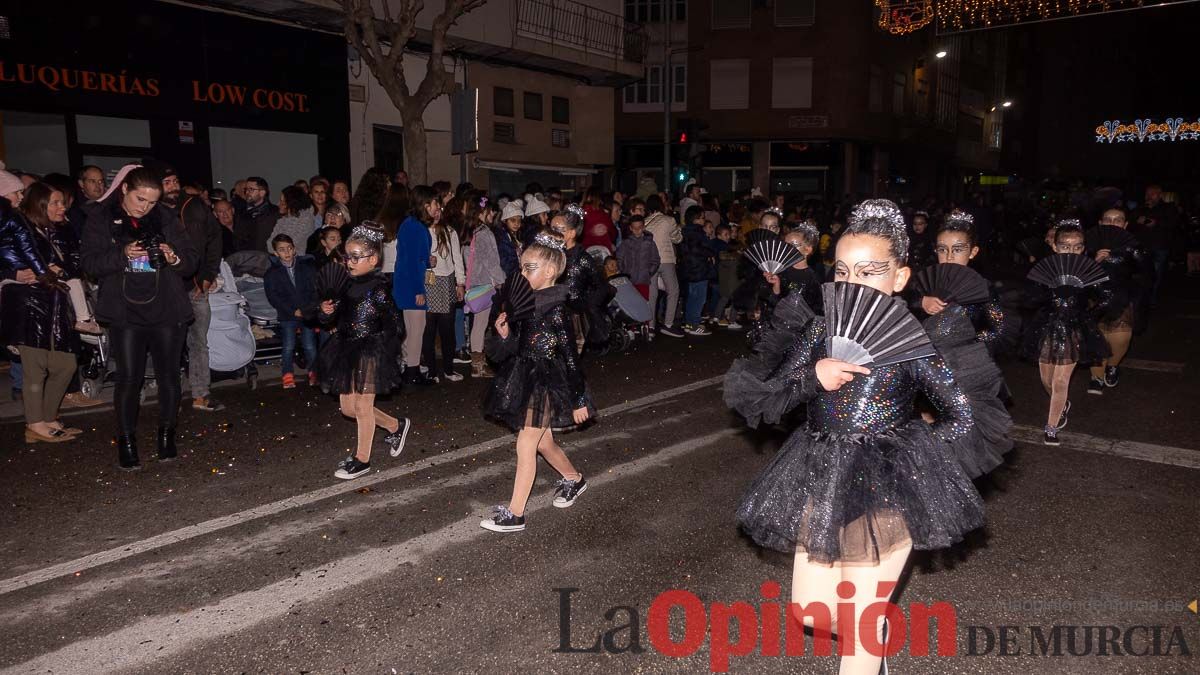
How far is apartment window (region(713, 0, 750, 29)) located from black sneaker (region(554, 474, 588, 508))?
1400 inches

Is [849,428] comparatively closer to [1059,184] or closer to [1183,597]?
[1183,597]

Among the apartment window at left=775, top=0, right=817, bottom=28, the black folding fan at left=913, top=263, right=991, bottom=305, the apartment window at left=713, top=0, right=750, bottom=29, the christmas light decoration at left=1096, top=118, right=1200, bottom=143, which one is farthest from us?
the christmas light decoration at left=1096, top=118, right=1200, bottom=143

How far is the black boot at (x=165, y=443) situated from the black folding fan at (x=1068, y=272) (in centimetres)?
734

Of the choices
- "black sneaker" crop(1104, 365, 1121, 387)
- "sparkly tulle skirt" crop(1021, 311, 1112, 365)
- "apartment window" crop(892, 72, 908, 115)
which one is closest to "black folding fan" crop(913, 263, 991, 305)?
"sparkly tulle skirt" crop(1021, 311, 1112, 365)

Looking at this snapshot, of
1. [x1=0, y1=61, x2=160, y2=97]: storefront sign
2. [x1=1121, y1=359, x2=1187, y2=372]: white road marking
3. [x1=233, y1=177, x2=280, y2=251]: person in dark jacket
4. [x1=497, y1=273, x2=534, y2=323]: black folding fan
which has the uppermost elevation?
[x1=0, y1=61, x2=160, y2=97]: storefront sign

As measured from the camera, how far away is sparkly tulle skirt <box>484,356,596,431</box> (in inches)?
205

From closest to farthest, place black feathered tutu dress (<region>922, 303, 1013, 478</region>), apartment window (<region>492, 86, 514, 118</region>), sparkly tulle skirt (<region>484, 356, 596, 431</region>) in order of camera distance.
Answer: black feathered tutu dress (<region>922, 303, 1013, 478</region>) < sparkly tulle skirt (<region>484, 356, 596, 431</region>) < apartment window (<region>492, 86, 514, 118</region>)

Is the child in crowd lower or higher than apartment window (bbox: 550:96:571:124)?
lower

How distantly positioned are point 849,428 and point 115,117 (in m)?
15.4

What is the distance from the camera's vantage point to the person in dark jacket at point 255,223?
1059 cm

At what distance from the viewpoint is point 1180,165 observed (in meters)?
66.4

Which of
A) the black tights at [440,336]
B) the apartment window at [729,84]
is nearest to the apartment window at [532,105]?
the apartment window at [729,84]

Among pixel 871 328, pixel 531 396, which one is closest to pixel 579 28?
pixel 531 396

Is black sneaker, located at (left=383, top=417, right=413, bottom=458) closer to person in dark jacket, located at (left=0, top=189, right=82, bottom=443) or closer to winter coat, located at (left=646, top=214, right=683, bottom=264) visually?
person in dark jacket, located at (left=0, top=189, right=82, bottom=443)
